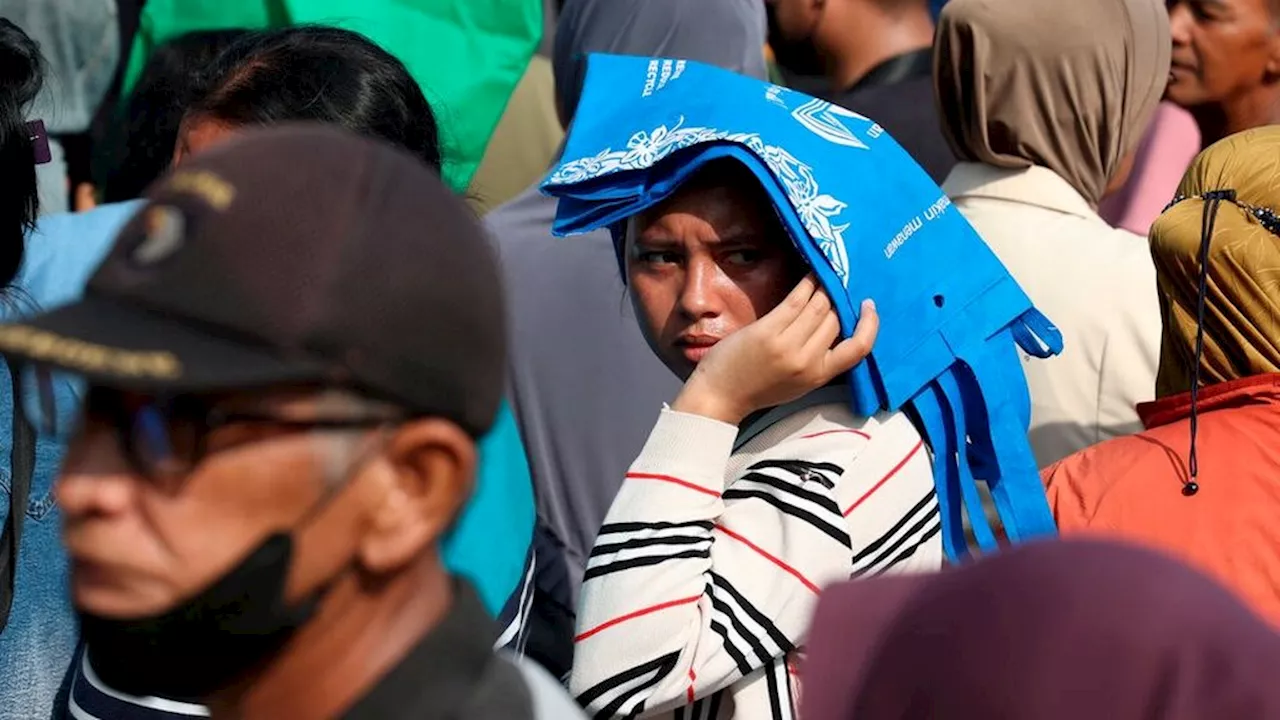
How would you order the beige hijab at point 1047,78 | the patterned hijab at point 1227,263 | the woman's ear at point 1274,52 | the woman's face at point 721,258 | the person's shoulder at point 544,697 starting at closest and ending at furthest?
the person's shoulder at point 544,697 < the woman's face at point 721,258 < the patterned hijab at point 1227,263 < the beige hijab at point 1047,78 < the woman's ear at point 1274,52

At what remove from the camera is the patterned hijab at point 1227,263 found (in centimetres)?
305

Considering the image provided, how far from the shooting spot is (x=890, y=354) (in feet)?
8.50

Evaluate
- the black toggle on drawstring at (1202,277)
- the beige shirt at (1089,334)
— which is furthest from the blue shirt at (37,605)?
the beige shirt at (1089,334)

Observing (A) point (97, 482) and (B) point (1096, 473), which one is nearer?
(A) point (97, 482)

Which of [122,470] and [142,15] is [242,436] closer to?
[122,470]

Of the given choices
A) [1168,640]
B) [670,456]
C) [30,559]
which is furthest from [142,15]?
[1168,640]

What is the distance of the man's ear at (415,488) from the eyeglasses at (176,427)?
5 cm

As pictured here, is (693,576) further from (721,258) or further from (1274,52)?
(1274,52)

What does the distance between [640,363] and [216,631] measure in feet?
6.95

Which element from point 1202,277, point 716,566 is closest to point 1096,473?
point 1202,277

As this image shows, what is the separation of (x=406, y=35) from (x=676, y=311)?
191 cm

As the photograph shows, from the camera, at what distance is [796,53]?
5.07m

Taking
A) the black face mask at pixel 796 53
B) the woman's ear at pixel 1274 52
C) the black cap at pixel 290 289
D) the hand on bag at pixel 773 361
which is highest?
the black cap at pixel 290 289

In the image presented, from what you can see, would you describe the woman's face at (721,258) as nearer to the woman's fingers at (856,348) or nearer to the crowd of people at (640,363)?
the crowd of people at (640,363)
